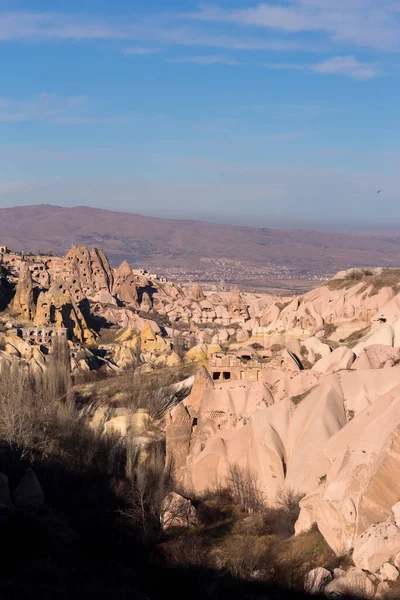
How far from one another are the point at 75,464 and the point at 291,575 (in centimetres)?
1232

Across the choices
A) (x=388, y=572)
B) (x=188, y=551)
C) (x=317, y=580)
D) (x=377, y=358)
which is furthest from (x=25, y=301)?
(x=388, y=572)

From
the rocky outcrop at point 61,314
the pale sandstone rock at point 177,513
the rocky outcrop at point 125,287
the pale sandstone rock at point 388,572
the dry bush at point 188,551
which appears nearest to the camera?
the pale sandstone rock at point 388,572

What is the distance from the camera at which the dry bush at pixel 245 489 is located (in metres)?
23.4

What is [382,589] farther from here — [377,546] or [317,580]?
[317,580]

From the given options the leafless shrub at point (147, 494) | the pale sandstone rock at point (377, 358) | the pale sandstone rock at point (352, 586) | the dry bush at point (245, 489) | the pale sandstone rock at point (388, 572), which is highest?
the pale sandstone rock at point (377, 358)

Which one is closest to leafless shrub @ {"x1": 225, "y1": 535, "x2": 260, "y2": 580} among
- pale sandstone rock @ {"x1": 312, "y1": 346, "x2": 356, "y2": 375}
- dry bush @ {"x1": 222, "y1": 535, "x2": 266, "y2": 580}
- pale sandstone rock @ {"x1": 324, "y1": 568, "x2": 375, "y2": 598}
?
dry bush @ {"x1": 222, "y1": 535, "x2": 266, "y2": 580}

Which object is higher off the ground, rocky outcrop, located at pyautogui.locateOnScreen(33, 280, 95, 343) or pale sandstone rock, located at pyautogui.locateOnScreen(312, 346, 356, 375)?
pale sandstone rock, located at pyautogui.locateOnScreen(312, 346, 356, 375)

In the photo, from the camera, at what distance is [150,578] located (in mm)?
19328

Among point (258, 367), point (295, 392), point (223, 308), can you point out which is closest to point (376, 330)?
point (258, 367)

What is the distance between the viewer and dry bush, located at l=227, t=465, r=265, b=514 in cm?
2341

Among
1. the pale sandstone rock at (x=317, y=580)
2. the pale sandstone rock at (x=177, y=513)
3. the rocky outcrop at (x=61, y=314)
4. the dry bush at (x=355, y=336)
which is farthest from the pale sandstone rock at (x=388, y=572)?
the rocky outcrop at (x=61, y=314)

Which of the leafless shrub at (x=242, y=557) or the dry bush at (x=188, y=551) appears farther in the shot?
the dry bush at (x=188, y=551)

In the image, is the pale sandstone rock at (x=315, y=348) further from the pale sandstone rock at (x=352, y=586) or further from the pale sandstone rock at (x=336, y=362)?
the pale sandstone rock at (x=352, y=586)

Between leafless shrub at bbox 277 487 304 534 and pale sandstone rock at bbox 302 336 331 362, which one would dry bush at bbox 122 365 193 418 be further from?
leafless shrub at bbox 277 487 304 534
